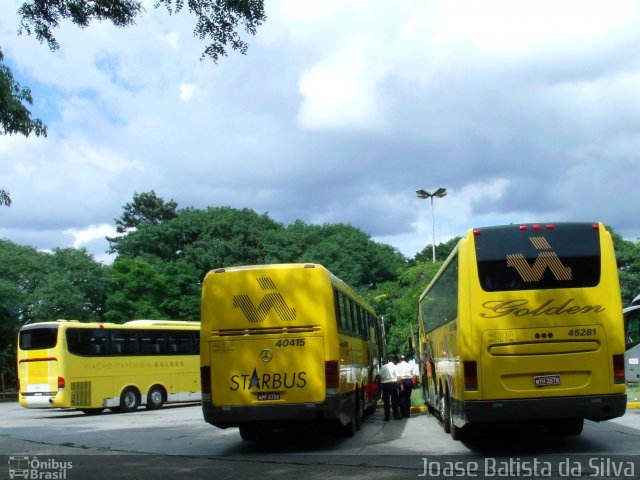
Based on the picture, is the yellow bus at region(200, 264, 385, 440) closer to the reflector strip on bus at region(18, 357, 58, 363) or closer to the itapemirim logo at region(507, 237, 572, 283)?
the itapemirim logo at region(507, 237, 572, 283)

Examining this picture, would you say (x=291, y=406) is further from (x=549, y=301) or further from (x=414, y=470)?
(x=549, y=301)

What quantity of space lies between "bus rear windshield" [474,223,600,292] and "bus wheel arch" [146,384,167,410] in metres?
19.7

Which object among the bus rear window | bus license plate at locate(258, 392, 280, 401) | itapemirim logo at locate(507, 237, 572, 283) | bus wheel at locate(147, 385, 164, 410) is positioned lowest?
bus wheel at locate(147, 385, 164, 410)

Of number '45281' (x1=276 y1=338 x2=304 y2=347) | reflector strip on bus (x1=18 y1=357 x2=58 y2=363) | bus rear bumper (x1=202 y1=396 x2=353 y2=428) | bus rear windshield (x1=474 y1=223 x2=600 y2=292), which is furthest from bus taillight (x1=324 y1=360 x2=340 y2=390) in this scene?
reflector strip on bus (x1=18 y1=357 x2=58 y2=363)

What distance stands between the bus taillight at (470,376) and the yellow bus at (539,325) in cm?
1

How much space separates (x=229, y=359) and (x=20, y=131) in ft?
16.7

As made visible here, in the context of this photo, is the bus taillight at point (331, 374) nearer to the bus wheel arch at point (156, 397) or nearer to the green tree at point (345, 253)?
the bus wheel arch at point (156, 397)

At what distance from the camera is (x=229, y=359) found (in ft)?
42.3

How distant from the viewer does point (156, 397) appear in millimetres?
28172

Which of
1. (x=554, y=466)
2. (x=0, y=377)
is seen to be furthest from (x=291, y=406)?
(x=0, y=377)

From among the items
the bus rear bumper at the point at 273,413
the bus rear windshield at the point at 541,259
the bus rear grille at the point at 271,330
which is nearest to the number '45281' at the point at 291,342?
the bus rear grille at the point at 271,330

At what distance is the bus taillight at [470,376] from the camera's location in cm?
1075

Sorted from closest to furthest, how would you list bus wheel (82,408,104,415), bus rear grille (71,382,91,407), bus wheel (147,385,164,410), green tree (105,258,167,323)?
bus rear grille (71,382,91,407) → bus wheel (82,408,104,415) → bus wheel (147,385,164,410) → green tree (105,258,167,323)

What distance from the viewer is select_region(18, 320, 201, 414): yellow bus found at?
2484cm
